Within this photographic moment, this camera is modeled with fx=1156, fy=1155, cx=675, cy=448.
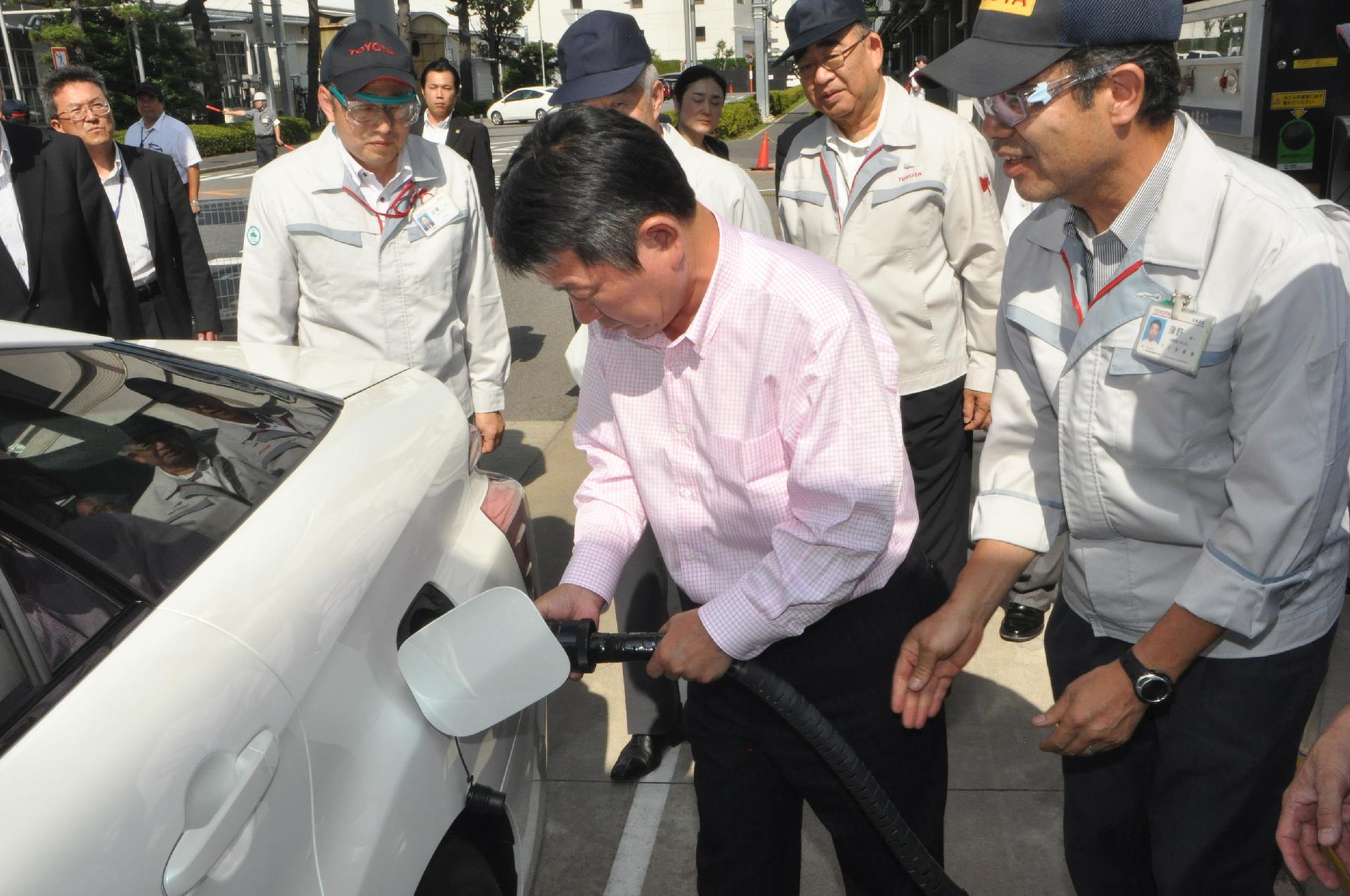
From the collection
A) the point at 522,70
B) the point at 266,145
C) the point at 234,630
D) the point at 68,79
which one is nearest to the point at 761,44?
the point at 266,145

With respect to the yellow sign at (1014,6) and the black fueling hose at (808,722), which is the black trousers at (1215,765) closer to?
the black fueling hose at (808,722)

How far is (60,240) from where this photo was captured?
4.14 meters

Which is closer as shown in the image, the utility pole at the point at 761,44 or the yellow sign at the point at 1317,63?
the yellow sign at the point at 1317,63

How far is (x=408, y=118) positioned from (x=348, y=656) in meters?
2.14

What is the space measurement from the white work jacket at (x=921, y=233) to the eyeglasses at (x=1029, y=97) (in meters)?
1.50

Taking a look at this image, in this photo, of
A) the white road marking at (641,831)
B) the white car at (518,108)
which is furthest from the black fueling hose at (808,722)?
the white car at (518,108)

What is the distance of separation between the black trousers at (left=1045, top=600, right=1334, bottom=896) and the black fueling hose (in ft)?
1.27

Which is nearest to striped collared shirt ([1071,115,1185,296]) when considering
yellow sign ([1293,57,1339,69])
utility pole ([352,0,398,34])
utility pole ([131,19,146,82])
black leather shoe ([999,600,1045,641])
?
black leather shoe ([999,600,1045,641])

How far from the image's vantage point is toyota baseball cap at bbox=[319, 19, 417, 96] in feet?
10.4

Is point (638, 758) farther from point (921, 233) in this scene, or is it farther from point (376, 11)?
point (376, 11)

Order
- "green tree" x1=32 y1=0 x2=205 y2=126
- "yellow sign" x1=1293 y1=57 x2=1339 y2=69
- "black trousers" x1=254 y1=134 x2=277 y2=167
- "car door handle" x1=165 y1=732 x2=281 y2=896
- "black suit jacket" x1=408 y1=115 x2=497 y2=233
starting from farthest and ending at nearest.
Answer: "green tree" x1=32 y1=0 x2=205 y2=126
"black trousers" x1=254 y1=134 x2=277 y2=167
"black suit jacket" x1=408 y1=115 x2=497 y2=233
"yellow sign" x1=1293 y1=57 x2=1339 y2=69
"car door handle" x1=165 y1=732 x2=281 y2=896

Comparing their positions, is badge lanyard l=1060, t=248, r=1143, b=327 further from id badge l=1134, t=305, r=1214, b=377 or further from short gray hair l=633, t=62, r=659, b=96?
short gray hair l=633, t=62, r=659, b=96

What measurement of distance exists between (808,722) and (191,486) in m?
1.01

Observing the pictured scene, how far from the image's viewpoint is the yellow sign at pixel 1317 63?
4.34 metres
